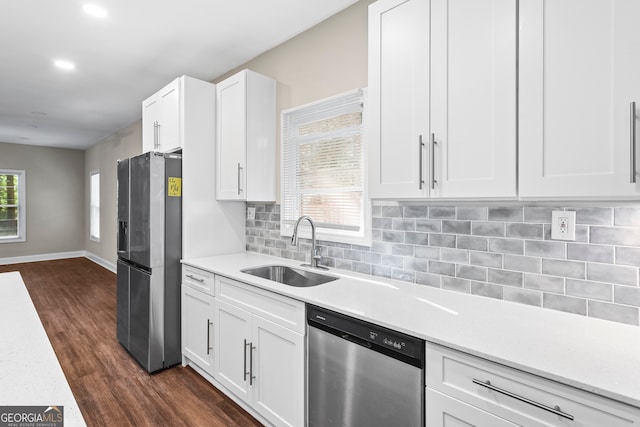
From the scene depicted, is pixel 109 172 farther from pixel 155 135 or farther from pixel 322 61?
pixel 322 61

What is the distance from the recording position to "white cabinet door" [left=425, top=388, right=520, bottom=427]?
1.13 meters

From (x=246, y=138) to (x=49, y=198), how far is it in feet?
24.7

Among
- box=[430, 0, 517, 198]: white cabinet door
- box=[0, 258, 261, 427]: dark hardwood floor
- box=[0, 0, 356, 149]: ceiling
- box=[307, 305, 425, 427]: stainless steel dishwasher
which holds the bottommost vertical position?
box=[0, 258, 261, 427]: dark hardwood floor

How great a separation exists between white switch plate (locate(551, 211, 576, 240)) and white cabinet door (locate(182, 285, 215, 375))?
2115 mm

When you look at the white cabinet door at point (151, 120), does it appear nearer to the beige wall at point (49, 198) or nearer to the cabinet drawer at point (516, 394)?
the cabinet drawer at point (516, 394)

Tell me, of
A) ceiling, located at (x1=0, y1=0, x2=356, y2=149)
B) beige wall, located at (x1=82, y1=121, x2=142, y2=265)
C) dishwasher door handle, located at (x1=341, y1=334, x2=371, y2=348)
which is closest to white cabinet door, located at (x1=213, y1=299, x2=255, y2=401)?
dishwasher door handle, located at (x1=341, y1=334, x2=371, y2=348)

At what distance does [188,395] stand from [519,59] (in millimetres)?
2762

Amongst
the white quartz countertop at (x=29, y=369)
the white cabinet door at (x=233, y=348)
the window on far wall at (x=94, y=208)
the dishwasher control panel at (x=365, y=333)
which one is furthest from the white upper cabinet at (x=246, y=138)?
the window on far wall at (x=94, y=208)

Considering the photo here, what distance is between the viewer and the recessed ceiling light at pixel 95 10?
7.78ft

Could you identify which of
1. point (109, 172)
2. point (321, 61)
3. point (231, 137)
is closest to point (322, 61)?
point (321, 61)

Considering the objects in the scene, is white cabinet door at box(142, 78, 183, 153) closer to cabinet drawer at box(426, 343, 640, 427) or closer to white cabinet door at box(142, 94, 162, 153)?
white cabinet door at box(142, 94, 162, 153)

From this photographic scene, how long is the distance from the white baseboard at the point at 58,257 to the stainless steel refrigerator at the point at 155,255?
4454 mm

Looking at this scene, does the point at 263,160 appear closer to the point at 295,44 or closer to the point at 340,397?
the point at 295,44

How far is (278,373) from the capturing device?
193 centimetres
